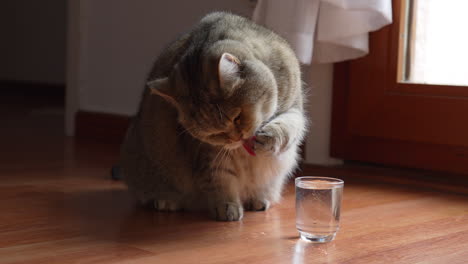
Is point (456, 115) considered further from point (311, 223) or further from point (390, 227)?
point (311, 223)

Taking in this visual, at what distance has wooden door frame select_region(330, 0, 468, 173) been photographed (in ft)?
6.99

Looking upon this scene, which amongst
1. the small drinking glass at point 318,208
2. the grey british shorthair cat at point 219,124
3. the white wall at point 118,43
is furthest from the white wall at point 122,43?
the small drinking glass at point 318,208

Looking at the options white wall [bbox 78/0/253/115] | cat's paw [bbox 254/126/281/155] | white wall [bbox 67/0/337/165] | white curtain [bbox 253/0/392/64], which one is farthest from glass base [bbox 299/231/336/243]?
white wall [bbox 78/0/253/115]

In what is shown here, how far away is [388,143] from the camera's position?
2303 mm

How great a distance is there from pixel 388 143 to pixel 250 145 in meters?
0.99

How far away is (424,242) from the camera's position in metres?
1.37

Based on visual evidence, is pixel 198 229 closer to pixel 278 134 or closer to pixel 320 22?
pixel 278 134

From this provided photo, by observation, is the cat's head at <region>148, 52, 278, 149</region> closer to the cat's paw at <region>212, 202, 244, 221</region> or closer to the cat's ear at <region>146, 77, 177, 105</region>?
the cat's ear at <region>146, 77, 177, 105</region>

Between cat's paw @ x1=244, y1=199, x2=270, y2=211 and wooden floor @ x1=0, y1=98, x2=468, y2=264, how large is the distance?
4 centimetres

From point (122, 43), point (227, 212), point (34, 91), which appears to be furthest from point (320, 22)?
point (34, 91)

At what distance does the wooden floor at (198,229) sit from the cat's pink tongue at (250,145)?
7.4 inches

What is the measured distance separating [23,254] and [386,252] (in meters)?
0.74

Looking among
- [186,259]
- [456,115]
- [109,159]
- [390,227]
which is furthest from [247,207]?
[109,159]

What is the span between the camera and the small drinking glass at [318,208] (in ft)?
4.24
